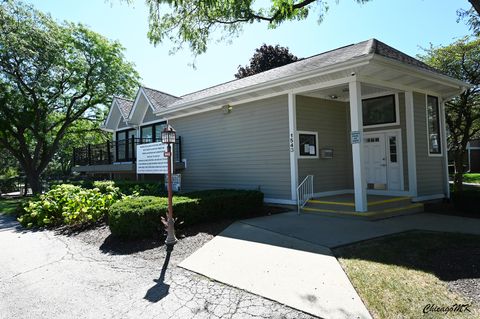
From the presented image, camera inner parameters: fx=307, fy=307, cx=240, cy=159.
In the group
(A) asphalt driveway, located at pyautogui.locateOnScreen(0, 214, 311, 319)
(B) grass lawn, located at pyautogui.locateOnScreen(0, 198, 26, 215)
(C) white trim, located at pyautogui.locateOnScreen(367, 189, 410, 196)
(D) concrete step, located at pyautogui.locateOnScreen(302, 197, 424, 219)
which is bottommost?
(B) grass lawn, located at pyautogui.locateOnScreen(0, 198, 26, 215)

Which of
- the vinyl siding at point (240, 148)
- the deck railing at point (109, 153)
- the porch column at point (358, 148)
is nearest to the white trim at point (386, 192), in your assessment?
the porch column at point (358, 148)

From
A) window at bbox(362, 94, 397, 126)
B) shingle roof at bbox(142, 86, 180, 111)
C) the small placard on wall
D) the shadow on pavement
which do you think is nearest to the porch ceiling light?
the shadow on pavement

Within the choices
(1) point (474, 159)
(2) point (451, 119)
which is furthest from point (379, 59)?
(1) point (474, 159)

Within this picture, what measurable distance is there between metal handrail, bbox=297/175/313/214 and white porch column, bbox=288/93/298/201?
152 mm

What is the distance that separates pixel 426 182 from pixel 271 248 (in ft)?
22.5

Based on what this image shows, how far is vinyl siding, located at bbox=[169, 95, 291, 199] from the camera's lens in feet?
31.2

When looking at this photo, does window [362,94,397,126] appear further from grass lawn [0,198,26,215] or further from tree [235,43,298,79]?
tree [235,43,298,79]

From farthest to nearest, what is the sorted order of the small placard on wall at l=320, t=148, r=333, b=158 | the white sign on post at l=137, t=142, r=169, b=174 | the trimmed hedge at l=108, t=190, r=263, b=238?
the white sign on post at l=137, t=142, r=169, b=174, the small placard on wall at l=320, t=148, r=333, b=158, the trimmed hedge at l=108, t=190, r=263, b=238

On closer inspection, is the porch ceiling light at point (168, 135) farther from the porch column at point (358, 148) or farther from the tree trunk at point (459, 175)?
the tree trunk at point (459, 175)

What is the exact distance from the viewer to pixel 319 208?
8633mm

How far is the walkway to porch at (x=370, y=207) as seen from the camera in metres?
7.80

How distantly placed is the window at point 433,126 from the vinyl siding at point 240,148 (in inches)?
194

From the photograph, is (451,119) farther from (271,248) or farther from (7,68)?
(7,68)

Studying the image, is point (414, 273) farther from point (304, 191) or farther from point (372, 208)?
point (304, 191)
